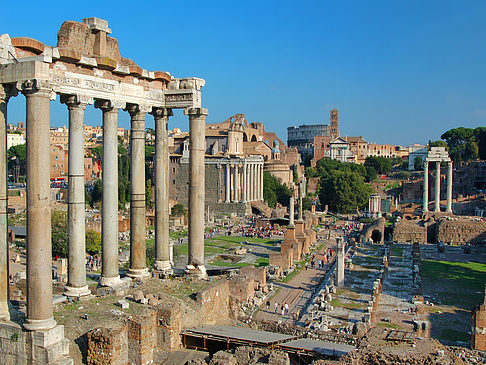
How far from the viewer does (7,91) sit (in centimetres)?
1047

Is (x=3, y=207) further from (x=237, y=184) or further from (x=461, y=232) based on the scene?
(x=237, y=184)

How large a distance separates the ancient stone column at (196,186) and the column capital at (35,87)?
4.95 m

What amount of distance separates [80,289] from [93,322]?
1618 millimetres

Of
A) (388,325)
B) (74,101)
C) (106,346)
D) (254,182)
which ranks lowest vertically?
(388,325)

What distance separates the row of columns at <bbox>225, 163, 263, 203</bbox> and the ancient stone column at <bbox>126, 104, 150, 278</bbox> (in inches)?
2206

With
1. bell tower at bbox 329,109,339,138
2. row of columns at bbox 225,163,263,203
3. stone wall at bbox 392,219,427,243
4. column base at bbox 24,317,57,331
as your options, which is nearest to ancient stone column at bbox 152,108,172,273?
column base at bbox 24,317,57,331

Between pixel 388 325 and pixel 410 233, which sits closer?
pixel 388 325

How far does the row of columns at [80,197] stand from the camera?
9625 mm

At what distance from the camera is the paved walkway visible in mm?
23047

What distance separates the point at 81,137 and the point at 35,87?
89.9 inches

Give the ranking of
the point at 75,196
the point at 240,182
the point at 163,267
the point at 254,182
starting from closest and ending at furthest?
the point at 75,196 → the point at 163,267 → the point at 240,182 → the point at 254,182

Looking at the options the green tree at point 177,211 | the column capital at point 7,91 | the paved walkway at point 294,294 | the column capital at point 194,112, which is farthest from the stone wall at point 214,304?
the green tree at point 177,211

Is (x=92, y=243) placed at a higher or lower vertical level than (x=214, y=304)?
lower

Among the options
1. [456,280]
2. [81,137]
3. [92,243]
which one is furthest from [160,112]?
[92,243]
